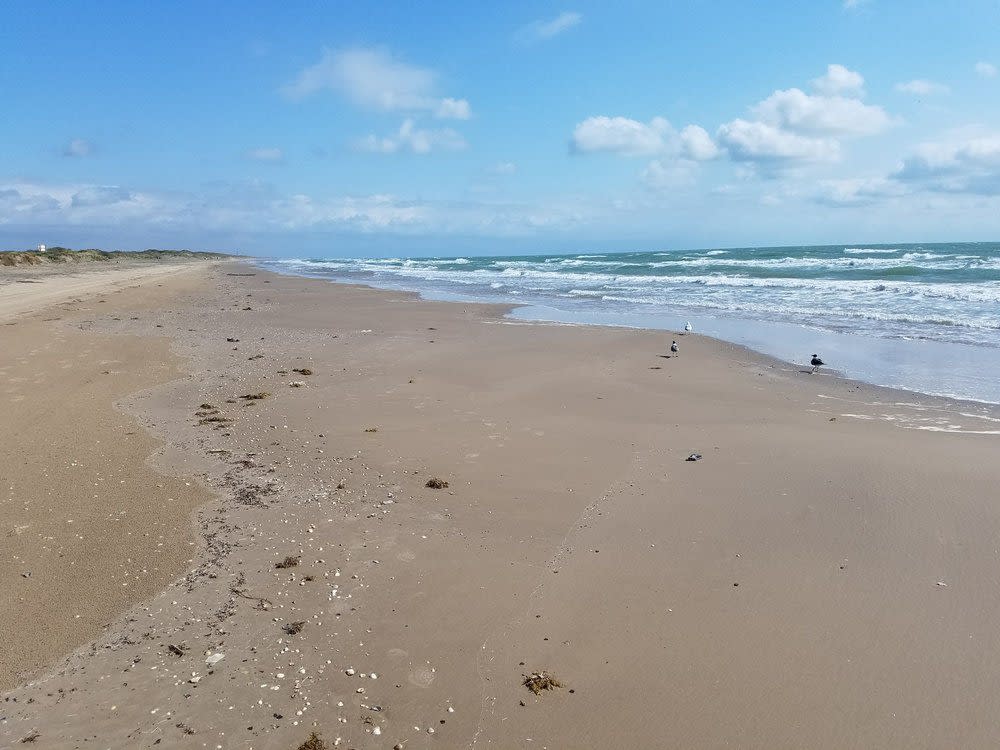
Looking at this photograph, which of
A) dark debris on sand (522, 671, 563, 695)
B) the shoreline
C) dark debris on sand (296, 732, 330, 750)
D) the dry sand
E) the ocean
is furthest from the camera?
the ocean

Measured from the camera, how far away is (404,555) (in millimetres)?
4414

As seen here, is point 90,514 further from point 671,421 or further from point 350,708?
point 671,421

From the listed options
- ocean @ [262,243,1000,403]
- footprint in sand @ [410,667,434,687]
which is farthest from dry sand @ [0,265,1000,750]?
ocean @ [262,243,1000,403]

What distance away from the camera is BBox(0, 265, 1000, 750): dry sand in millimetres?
2959

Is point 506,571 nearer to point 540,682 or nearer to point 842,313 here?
point 540,682

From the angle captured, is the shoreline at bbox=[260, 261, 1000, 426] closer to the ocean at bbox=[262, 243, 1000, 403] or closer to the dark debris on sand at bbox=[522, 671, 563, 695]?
the ocean at bbox=[262, 243, 1000, 403]

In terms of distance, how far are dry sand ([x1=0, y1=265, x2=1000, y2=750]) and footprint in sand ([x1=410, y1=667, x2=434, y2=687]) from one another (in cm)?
3

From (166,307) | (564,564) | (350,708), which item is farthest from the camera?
(166,307)

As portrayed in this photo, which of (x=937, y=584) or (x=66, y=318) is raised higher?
(x=66, y=318)

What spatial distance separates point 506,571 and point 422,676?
44.6 inches

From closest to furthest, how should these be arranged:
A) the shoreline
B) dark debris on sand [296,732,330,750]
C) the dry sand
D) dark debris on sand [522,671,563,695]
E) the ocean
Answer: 1. dark debris on sand [296,732,330,750]
2. the dry sand
3. dark debris on sand [522,671,563,695]
4. the shoreline
5. the ocean

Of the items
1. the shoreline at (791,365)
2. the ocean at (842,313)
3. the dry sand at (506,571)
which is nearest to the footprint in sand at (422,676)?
the dry sand at (506,571)

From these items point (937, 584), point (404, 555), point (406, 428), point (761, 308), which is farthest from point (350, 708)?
point (761, 308)

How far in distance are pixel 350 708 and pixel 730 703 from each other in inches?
73.8
